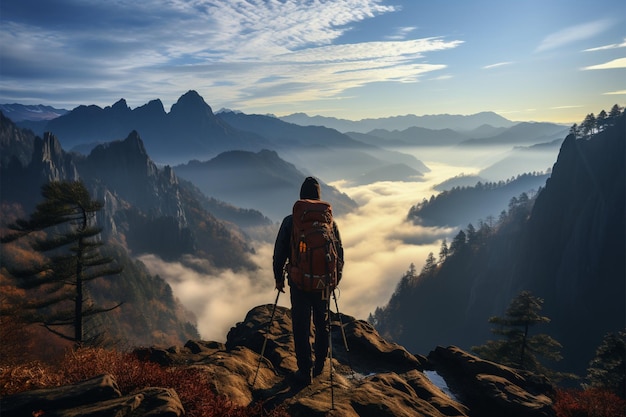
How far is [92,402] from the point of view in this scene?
5590 mm

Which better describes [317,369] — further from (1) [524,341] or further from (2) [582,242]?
(2) [582,242]

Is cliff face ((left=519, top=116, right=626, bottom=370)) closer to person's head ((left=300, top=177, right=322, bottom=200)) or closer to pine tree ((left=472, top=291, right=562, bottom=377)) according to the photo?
pine tree ((left=472, top=291, right=562, bottom=377))

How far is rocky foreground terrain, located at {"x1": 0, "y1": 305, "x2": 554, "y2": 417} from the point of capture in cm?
558

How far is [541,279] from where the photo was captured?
9719 centimetres

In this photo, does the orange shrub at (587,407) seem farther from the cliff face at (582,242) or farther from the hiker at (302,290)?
the cliff face at (582,242)

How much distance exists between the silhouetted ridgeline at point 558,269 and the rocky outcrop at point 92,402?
94.7 metres

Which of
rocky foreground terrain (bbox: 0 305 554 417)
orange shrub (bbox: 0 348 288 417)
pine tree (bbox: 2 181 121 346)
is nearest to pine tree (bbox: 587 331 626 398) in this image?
rocky foreground terrain (bbox: 0 305 554 417)

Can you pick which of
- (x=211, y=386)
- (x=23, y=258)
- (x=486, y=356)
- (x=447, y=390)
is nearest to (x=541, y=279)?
(x=486, y=356)

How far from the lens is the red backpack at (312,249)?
27.3ft

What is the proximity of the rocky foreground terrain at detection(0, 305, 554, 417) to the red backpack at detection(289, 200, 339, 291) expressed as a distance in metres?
1.17

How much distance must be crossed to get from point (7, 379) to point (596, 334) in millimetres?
101409

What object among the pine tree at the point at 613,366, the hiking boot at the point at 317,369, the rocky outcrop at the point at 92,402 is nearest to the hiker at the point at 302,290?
the hiking boot at the point at 317,369

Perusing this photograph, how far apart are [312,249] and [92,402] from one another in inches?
191

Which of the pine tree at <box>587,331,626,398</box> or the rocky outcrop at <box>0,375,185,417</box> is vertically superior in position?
the rocky outcrop at <box>0,375,185,417</box>
